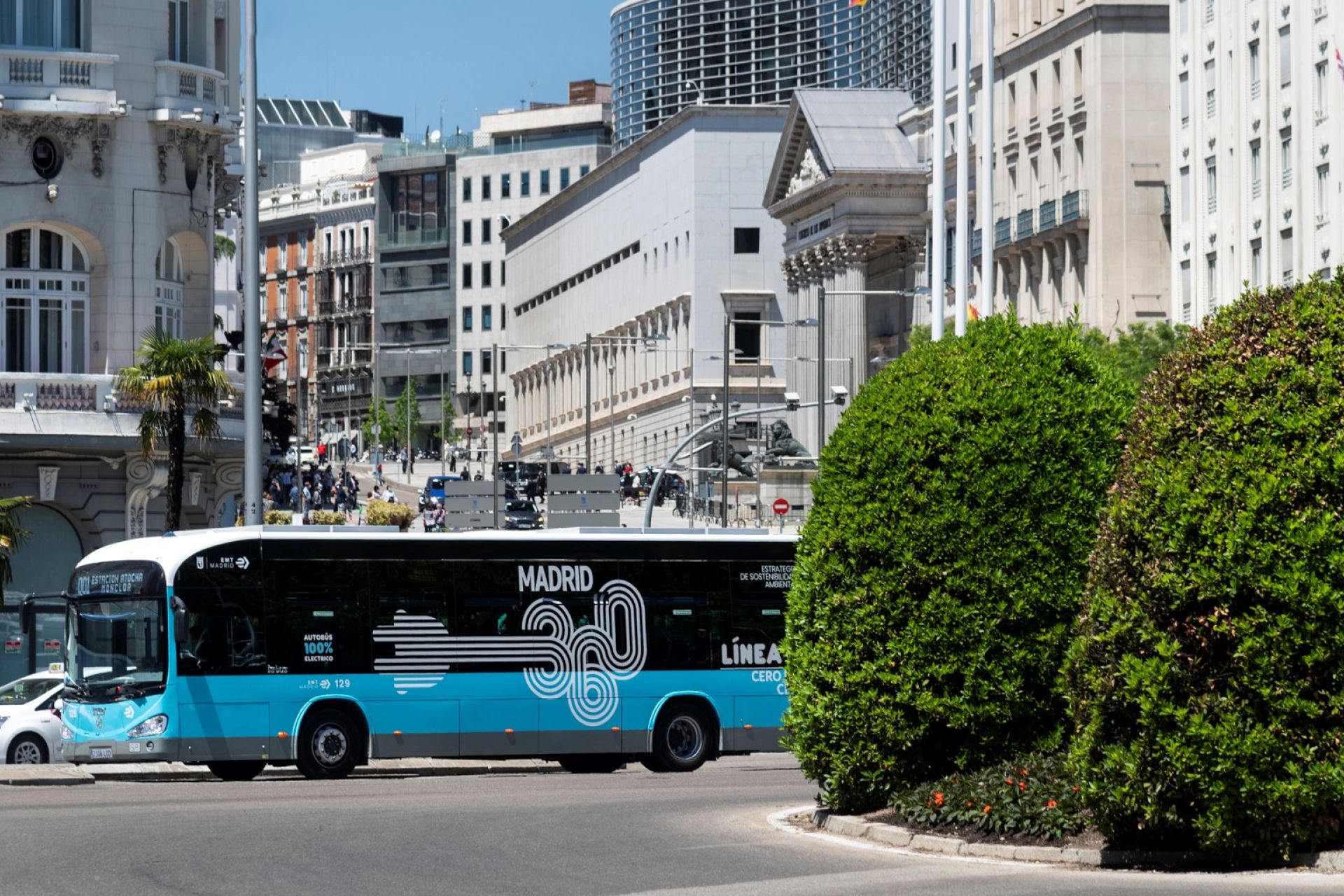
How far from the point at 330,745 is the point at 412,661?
1409mm

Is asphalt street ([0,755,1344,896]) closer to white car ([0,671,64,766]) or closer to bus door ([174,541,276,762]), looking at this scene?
bus door ([174,541,276,762])

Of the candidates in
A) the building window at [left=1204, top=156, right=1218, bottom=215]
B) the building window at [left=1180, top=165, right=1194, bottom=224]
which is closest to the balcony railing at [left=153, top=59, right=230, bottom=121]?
the building window at [left=1204, top=156, right=1218, bottom=215]

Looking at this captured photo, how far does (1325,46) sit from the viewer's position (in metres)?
62.7

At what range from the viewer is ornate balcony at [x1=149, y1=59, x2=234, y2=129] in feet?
147

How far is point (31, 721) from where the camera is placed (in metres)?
34.4

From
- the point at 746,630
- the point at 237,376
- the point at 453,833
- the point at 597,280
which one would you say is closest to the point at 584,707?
the point at 746,630

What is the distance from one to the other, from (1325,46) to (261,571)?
4062 centimetres

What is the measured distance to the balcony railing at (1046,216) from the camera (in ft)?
281

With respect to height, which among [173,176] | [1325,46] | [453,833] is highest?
[1325,46]

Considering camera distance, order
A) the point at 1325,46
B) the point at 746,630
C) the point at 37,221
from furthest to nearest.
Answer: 1. the point at 1325,46
2. the point at 37,221
3. the point at 746,630

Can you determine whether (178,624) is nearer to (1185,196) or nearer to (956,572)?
(956,572)

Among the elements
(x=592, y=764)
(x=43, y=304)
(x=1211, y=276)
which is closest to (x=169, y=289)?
(x=43, y=304)

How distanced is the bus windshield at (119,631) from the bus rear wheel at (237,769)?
188 centimetres

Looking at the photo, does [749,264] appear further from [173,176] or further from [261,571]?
[261,571]
